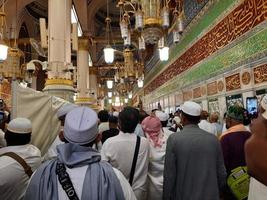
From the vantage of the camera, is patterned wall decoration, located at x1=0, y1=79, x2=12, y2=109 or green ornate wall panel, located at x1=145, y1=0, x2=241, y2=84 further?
patterned wall decoration, located at x1=0, y1=79, x2=12, y2=109

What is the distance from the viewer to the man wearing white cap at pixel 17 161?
1798mm

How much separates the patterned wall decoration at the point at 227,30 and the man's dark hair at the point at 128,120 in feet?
10.8

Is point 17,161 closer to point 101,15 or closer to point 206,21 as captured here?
point 206,21

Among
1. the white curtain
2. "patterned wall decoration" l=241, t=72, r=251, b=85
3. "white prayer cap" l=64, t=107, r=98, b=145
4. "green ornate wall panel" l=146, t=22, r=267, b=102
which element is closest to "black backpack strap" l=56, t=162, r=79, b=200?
"white prayer cap" l=64, t=107, r=98, b=145

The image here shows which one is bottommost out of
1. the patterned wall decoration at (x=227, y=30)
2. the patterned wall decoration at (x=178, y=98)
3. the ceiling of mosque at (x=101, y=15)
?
the patterned wall decoration at (x=178, y=98)

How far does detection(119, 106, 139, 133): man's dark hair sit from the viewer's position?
2469 millimetres

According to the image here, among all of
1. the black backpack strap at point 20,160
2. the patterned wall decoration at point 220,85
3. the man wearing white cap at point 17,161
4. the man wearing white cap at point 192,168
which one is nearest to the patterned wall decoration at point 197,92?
the patterned wall decoration at point 220,85

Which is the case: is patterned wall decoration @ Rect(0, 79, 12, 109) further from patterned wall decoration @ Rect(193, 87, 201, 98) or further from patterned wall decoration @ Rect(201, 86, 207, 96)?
patterned wall decoration @ Rect(201, 86, 207, 96)

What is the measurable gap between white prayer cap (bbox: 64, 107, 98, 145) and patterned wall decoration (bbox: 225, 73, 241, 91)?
186 inches

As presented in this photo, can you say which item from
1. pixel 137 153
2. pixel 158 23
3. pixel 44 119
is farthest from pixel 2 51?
pixel 137 153

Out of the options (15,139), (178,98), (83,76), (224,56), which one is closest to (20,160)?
(15,139)

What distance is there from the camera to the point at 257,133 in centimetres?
128

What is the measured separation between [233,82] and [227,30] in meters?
1.10

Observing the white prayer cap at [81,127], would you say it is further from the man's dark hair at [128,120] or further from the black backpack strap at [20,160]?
the man's dark hair at [128,120]
